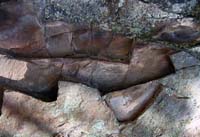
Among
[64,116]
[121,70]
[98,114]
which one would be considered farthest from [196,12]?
[64,116]

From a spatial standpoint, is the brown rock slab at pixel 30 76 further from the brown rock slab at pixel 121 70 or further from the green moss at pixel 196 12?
the green moss at pixel 196 12

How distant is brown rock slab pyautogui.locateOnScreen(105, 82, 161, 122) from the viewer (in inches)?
69.9

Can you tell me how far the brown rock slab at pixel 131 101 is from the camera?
178 cm

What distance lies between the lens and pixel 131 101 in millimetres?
1788

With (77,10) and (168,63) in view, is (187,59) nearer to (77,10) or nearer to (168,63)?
(168,63)

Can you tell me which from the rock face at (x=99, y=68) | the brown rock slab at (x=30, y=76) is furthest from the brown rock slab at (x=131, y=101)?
the brown rock slab at (x=30, y=76)

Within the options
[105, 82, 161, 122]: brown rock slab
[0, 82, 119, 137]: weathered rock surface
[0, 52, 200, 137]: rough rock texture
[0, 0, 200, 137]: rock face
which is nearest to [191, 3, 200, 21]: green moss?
[0, 0, 200, 137]: rock face

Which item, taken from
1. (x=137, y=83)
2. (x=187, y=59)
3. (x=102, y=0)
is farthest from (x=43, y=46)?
(x=187, y=59)

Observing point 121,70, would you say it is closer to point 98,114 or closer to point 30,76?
point 98,114

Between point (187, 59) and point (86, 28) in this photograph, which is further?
point (86, 28)

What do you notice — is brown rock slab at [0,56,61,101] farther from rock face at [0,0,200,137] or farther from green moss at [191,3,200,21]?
green moss at [191,3,200,21]

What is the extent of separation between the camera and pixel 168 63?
1.86m

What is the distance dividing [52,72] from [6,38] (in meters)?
0.27

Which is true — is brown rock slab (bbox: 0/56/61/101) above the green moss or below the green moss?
below
